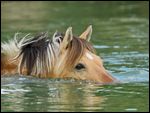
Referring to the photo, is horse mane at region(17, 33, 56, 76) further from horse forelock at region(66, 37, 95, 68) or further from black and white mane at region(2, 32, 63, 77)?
horse forelock at region(66, 37, 95, 68)

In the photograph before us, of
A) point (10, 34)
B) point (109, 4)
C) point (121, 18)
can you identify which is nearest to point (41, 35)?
point (10, 34)

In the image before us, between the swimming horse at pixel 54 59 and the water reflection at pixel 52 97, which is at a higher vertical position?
the swimming horse at pixel 54 59

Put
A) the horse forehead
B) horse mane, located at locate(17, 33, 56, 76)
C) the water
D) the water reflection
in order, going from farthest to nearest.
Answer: the horse forehead
horse mane, located at locate(17, 33, 56, 76)
the water
the water reflection

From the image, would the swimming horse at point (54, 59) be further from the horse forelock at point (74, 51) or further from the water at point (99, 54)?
the water at point (99, 54)

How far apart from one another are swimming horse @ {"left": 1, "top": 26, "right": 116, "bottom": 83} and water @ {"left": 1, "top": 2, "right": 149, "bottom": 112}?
120mm

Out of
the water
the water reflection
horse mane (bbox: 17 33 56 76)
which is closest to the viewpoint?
the water reflection

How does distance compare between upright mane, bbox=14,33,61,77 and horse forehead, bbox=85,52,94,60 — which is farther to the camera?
horse forehead, bbox=85,52,94,60

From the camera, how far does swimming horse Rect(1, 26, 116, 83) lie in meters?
9.33

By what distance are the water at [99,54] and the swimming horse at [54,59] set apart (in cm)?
12

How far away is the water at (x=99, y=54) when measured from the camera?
8.16m

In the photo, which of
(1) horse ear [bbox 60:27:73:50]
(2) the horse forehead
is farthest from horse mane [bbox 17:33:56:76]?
(2) the horse forehead

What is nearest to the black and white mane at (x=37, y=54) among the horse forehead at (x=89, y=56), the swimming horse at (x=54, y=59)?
the swimming horse at (x=54, y=59)

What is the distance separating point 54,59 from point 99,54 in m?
4.52

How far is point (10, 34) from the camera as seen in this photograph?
17.8 m
